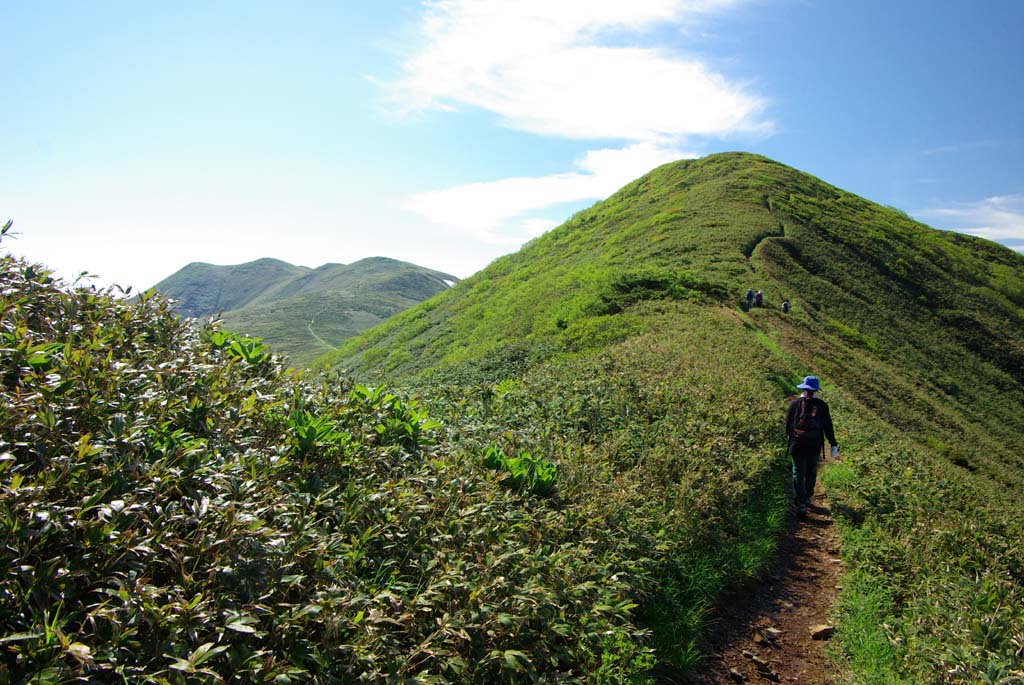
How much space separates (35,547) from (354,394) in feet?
13.2

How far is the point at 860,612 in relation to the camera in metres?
6.38

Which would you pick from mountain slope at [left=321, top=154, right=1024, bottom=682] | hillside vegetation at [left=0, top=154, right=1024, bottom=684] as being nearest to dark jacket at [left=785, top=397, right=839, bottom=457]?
hillside vegetation at [left=0, top=154, right=1024, bottom=684]

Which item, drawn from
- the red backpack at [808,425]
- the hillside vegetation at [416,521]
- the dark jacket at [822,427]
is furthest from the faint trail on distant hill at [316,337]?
the red backpack at [808,425]

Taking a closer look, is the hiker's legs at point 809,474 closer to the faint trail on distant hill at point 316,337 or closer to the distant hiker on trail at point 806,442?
the distant hiker on trail at point 806,442

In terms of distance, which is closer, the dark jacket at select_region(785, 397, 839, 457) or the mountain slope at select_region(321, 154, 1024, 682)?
the mountain slope at select_region(321, 154, 1024, 682)

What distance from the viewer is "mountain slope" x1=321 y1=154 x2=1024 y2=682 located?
→ 685cm

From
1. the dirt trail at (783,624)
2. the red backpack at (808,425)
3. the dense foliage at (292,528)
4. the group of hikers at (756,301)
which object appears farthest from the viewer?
the group of hikers at (756,301)

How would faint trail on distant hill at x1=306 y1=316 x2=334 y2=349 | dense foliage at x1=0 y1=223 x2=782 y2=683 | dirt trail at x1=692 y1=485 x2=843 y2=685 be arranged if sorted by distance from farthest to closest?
faint trail on distant hill at x1=306 y1=316 x2=334 y2=349, dirt trail at x1=692 y1=485 x2=843 y2=685, dense foliage at x1=0 y1=223 x2=782 y2=683

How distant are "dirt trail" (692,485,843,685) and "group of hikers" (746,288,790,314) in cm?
1954

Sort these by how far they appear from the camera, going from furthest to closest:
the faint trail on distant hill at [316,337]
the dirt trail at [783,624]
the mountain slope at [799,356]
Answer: the faint trail on distant hill at [316,337]
the mountain slope at [799,356]
the dirt trail at [783,624]

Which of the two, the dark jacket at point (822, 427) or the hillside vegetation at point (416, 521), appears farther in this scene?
the dark jacket at point (822, 427)

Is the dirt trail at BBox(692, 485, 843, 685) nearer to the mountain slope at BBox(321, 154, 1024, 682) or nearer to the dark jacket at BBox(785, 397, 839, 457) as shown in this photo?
the mountain slope at BBox(321, 154, 1024, 682)

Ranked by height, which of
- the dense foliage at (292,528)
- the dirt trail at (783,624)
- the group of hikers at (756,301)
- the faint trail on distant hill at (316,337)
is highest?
the group of hikers at (756,301)

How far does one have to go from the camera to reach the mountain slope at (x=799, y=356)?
6.85 metres
